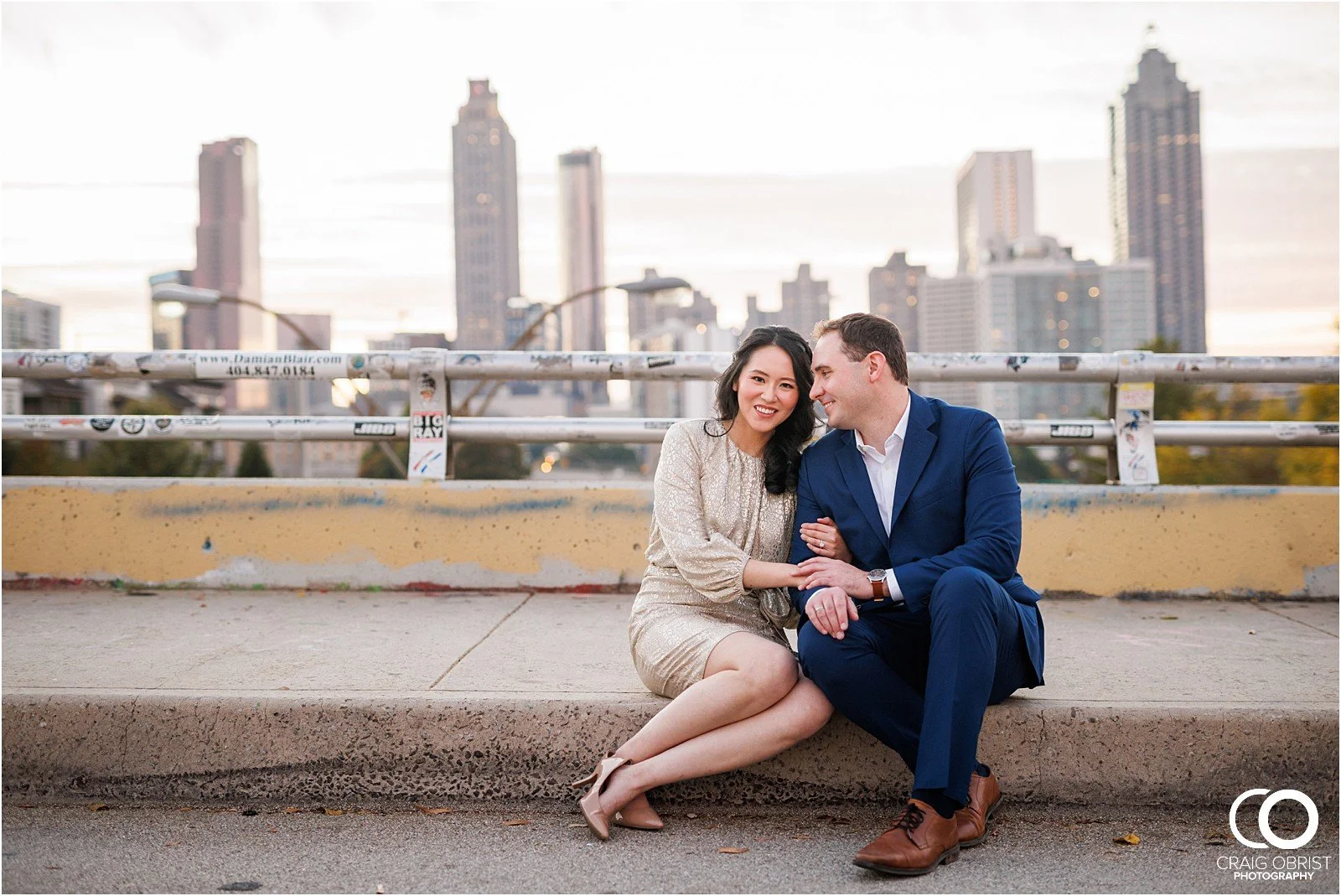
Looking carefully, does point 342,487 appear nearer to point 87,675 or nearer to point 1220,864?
point 87,675

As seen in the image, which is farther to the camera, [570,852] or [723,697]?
[723,697]

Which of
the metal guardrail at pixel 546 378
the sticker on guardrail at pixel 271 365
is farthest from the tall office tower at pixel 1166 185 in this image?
the sticker on guardrail at pixel 271 365

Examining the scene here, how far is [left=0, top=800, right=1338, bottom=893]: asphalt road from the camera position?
2.61 m

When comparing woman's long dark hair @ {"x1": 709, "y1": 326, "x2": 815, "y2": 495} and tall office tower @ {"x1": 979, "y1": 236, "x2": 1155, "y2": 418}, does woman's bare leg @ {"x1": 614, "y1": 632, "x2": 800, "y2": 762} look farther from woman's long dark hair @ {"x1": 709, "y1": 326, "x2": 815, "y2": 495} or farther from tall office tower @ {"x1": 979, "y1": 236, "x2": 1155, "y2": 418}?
tall office tower @ {"x1": 979, "y1": 236, "x2": 1155, "y2": 418}

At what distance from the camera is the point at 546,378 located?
5305 millimetres

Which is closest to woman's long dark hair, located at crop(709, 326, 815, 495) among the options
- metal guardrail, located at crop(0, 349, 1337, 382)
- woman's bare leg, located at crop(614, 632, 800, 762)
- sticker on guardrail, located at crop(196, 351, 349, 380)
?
woman's bare leg, located at crop(614, 632, 800, 762)

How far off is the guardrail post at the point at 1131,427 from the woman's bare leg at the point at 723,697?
109 inches

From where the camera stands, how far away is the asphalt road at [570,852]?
2.61 meters

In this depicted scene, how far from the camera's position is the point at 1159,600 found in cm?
483

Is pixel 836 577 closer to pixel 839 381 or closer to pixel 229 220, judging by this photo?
pixel 839 381

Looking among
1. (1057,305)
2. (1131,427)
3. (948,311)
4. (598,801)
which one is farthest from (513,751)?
(948,311)

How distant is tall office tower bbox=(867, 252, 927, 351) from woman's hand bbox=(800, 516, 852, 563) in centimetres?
18348

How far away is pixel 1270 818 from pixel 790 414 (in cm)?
184

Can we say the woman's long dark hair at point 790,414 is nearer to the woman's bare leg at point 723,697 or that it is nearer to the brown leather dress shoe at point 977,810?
the woman's bare leg at point 723,697
